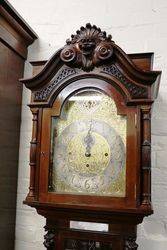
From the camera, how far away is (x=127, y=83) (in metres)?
1.12

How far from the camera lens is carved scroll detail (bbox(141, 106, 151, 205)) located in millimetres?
1062

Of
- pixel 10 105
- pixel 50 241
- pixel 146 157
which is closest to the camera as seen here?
pixel 146 157

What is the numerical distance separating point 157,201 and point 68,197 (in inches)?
16.7

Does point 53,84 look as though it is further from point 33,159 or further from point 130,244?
point 130,244

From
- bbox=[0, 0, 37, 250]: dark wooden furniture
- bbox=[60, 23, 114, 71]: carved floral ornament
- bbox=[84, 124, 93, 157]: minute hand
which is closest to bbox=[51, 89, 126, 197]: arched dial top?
bbox=[84, 124, 93, 157]: minute hand

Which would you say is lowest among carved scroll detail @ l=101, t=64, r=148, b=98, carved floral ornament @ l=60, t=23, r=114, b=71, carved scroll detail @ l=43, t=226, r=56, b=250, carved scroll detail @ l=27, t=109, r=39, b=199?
carved scroll detail @ l=43, t=226, r=56, b=250

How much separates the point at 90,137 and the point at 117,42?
0.54m

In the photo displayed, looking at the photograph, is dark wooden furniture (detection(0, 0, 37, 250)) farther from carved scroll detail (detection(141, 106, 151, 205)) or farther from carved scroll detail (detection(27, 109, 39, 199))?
carved scroll detail (detection(141, 106, 151, 205))

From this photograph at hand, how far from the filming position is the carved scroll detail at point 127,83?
1104 millimetres

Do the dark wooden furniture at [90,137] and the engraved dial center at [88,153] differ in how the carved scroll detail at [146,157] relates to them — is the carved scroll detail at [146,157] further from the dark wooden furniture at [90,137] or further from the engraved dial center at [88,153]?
the engraved dial center at [88,153]

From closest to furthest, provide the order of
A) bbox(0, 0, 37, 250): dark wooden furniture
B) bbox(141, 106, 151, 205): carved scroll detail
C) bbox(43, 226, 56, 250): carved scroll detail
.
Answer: bbox(141, 106, 151, 205): carved scroll detail → bbox(43, 226, 56, 250): carved scroll detail → bbox(0, 0, 37, 250): dark wooden furniture

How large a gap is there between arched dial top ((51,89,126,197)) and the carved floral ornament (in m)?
0.11

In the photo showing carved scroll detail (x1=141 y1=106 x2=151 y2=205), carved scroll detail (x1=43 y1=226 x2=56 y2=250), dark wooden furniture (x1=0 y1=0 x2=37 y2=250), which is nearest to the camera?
carved scroll detail (x1=141 y1=106 x2=151 y2=205)

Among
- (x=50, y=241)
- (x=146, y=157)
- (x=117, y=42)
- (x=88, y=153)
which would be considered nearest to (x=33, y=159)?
(x=88, y=153)
